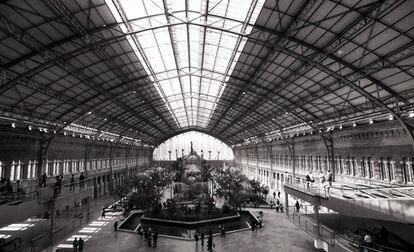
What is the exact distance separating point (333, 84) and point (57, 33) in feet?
77.4

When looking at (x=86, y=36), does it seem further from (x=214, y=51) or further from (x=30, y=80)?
(x=214, y=51)

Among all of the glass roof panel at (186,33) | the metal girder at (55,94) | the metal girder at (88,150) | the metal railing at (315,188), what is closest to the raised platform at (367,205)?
the metal railing at (315,188)

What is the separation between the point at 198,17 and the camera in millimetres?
21375

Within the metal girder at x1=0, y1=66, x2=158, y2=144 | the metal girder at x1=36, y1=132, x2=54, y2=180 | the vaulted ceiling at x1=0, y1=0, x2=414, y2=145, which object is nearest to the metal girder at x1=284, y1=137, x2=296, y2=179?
the vaulted ceiling at x1=0, y1=0, x2=414, y2=145

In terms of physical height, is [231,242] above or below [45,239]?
below

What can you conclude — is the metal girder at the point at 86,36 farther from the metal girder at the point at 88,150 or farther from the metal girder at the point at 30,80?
the metal girder at the point at 88,150

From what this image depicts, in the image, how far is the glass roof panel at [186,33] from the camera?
65.0ft

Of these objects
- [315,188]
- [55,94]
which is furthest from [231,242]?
[55,94]

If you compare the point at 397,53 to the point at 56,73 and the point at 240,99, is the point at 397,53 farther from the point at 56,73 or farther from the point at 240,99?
the point at 56,73

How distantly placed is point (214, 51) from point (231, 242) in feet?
62.8

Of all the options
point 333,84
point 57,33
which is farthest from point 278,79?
point 57,33

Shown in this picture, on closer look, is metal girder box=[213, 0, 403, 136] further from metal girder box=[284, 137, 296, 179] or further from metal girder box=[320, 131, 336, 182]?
metal girder box=[284, 137, 296, 179]

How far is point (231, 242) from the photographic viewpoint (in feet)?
84.7

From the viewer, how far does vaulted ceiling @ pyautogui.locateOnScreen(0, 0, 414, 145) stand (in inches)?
669
